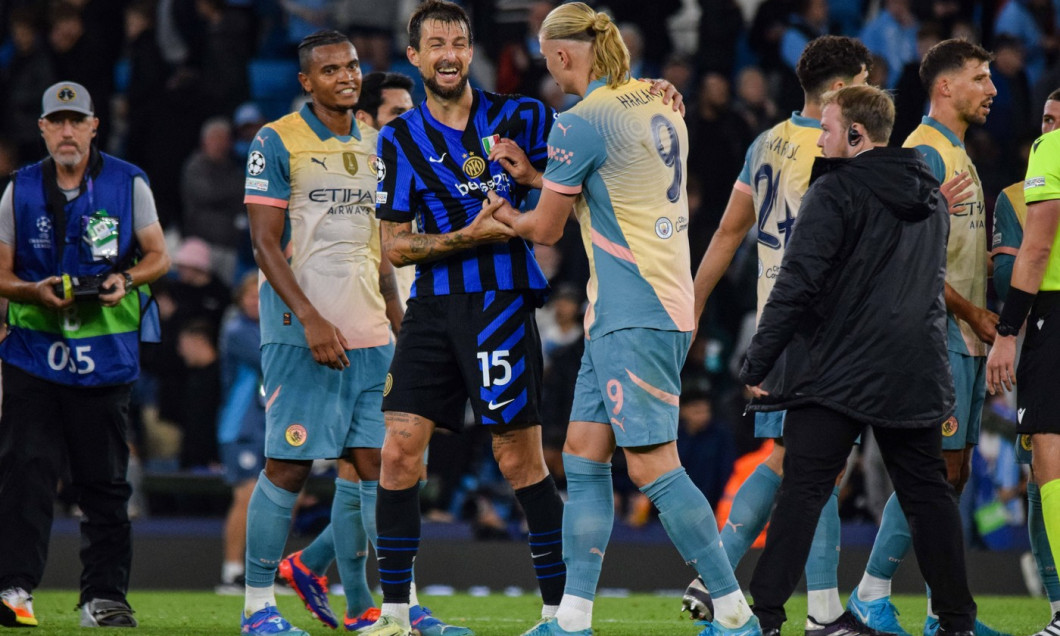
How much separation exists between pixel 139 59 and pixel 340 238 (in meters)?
8.75

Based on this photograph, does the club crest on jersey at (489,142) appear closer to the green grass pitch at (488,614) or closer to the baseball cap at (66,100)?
the green grass pitch at (488,614)

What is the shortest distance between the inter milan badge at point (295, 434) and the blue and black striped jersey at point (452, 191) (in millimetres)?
862

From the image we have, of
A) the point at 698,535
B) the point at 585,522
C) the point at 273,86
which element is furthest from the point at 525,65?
the point at 698,535

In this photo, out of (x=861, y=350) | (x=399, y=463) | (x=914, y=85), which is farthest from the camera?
(x=914, y=85)

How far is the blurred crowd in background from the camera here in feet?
38.1

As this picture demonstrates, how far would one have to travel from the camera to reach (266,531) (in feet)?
19.6

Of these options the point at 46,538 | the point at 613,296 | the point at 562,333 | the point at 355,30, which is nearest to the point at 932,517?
the point at 613,296

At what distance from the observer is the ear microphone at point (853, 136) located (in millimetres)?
5215

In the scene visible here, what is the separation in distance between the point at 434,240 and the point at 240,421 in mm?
5628

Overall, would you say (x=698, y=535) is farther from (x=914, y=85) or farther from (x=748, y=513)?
(x=914, y=85)

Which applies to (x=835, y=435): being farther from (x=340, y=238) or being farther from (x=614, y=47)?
(x=340, y=238)

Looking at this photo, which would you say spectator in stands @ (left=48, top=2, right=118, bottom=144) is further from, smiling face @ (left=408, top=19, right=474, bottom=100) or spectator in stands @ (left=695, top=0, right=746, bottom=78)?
smiling face @ (left=408, top=19, right=474, bottom=100)

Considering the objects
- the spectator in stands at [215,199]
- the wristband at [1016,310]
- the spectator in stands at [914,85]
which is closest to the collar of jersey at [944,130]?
the wristband at [1016,310]

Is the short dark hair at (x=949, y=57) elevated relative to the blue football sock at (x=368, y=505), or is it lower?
elevated
